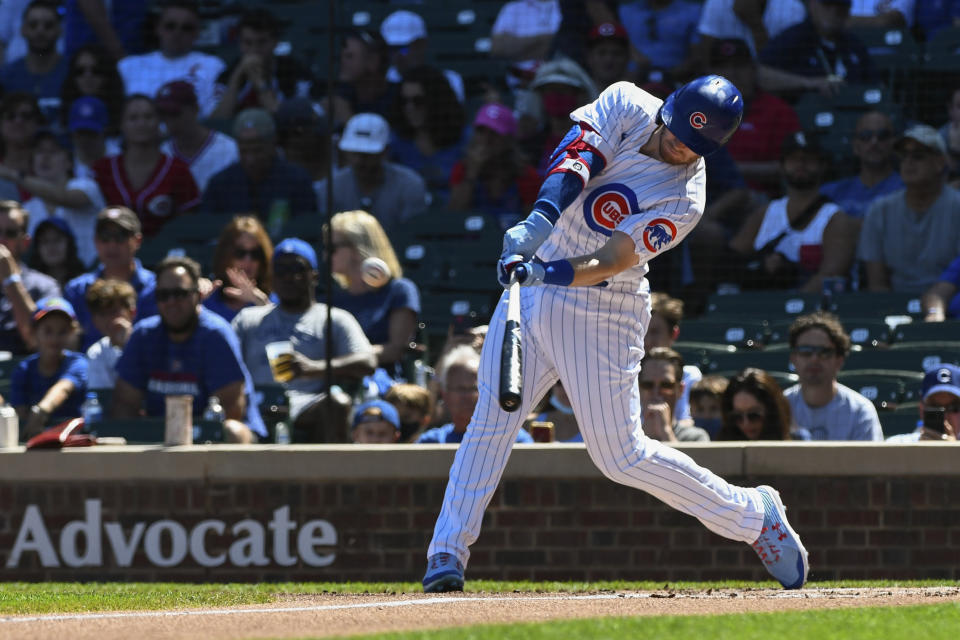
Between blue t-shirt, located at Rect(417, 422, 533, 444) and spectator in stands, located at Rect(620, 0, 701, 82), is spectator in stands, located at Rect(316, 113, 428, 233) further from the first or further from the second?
blue t-shirt, located at Rect(417, 422, 533, 444)

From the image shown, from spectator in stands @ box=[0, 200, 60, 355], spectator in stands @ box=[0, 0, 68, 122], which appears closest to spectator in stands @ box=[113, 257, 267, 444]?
spectator in stands @ box=[0, 200, 60, 355]

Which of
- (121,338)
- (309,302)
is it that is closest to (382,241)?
(309,302)

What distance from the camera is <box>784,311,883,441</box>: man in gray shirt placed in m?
6.82

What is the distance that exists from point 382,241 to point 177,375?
156 centimetres

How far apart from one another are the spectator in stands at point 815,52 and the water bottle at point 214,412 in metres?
4.31

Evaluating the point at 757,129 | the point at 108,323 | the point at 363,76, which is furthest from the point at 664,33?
the point at 108,323

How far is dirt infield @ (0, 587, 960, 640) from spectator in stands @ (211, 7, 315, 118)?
19.8 ft

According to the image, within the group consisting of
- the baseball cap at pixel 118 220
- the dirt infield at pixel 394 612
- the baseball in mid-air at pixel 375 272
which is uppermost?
the baseball cap at pixel 118 220

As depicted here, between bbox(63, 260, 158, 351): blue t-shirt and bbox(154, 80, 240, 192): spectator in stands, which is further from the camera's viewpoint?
bbox(154, 80, 240, 192): spectator in stands

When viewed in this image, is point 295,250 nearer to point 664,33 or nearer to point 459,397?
point 459,397

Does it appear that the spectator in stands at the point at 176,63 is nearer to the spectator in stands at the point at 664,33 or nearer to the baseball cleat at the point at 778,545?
the spectator in stands at the point at 664,33

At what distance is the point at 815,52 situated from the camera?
9.65 metres

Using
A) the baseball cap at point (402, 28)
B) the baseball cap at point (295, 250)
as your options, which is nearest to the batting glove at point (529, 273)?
the baseball cap at point (295, 250)

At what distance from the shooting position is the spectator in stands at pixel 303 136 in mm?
9836
